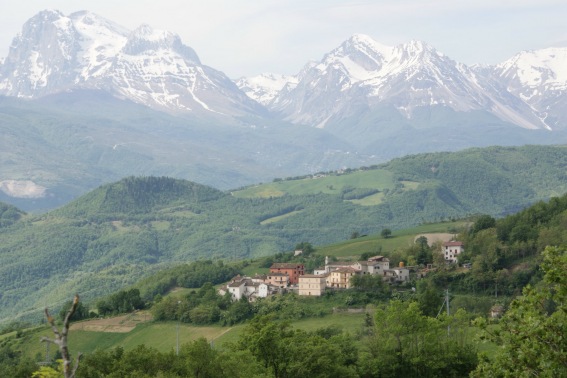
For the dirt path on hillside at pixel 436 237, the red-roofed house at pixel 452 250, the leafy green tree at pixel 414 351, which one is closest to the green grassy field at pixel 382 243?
the dirt path on hillside at pixel 436 237

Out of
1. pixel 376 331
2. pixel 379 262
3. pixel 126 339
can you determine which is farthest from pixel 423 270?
pixel 376 331

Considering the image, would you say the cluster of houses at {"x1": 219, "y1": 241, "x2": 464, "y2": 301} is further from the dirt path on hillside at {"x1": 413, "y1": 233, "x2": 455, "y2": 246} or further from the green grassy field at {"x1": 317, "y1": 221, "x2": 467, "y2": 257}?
Answer: the dirt path on hillside at {"x1": 413, "y1": 233, "x2": 455, "y2": 246}

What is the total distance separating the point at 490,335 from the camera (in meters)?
32.6

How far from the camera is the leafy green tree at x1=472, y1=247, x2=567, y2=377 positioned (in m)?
29.6

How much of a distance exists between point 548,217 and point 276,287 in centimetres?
3669

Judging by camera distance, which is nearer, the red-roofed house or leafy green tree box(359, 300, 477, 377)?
leafy green tree box(359, 300, 477, 377)

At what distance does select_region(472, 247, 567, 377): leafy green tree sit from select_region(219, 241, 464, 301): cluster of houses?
88.8 meters

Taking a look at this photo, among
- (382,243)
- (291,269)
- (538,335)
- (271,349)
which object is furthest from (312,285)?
(538,335)

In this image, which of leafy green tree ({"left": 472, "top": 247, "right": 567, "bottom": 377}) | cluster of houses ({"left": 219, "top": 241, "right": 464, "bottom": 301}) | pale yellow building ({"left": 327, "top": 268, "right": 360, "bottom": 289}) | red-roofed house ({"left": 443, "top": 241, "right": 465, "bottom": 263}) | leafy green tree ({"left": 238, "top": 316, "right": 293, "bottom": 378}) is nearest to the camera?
leafy green tree ({"left": 472, "top": 247, "right": 567, "bottom": 377})

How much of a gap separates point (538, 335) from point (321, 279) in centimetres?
9145

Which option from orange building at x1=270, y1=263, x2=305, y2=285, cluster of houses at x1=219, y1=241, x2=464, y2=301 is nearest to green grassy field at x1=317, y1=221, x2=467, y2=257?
orange building at x1=270, y1=263, x2=305, y2=285

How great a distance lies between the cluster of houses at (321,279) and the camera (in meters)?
122

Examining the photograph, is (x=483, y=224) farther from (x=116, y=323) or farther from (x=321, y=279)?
(x=116, y=323)

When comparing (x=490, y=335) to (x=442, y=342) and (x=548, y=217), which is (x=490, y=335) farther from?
(x=548, y=217)
